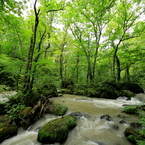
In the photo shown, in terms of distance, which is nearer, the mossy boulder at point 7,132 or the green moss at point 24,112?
the mossy boulder at point 7,132

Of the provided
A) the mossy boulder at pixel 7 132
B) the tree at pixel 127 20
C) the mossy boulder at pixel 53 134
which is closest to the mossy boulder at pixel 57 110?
the mossy boulder at pixel 53 134

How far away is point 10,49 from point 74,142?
15.5 metres

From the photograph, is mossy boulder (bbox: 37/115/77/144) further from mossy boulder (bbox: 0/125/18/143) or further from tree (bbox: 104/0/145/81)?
tree (bbox: 104/0/145/81)

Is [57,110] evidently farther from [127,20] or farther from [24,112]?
[127,20]

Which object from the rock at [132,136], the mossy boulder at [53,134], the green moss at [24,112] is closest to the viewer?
the rock at [132,136]

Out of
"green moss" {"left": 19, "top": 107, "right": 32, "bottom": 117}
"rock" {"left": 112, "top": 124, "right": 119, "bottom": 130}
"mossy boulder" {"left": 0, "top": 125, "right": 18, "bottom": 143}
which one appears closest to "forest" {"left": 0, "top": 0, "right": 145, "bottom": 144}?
"green moss" {"left": 19, "top": 107, "right": 32, "bottom": 117}

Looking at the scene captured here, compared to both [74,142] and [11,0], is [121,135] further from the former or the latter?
[11,0]

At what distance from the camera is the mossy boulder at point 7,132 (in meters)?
2.88

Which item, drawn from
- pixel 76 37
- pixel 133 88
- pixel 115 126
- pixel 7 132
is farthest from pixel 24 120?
pixel 76 37

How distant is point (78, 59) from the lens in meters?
14.7

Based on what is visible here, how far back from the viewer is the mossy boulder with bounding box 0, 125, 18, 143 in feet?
9.45

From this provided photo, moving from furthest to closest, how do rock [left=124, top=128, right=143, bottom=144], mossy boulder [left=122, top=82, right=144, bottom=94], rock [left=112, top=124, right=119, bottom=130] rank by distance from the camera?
1. mossy boulder [left=122, top=82, right=144, bottom=94]
2. rock [left=112, top=124, right=119, bottom=130]
3. rock [left=124, top=128, right=143, bottom=144]

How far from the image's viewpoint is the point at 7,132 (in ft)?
9.96

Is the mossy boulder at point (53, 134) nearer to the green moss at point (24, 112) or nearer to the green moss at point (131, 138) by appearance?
the green moss at point (24, 112)
